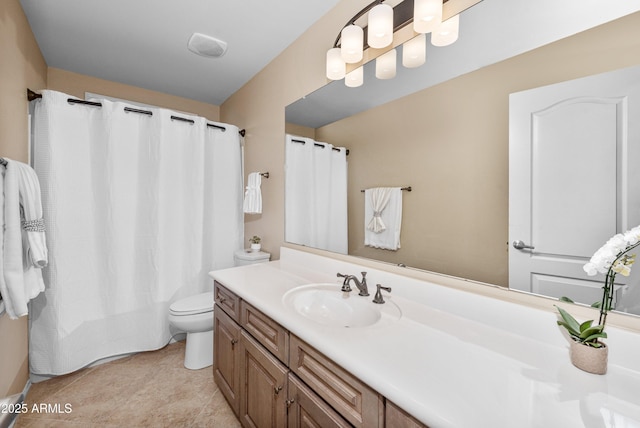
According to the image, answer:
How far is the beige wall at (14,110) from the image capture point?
1410 mm

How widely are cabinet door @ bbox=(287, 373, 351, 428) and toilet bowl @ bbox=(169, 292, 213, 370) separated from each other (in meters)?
1.19

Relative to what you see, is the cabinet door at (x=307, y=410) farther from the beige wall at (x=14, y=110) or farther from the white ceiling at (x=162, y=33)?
the white ceiling at (x=162, y=33)

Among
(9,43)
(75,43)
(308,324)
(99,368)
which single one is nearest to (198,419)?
(99,368)

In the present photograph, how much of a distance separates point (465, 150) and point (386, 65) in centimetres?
63

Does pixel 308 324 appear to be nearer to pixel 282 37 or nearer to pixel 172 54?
pixel 282 37

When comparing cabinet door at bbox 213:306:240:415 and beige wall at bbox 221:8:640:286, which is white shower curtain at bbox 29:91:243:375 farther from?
beige wall at bbox 221:8:640:286

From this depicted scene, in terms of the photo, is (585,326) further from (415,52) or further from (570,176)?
(415,52)

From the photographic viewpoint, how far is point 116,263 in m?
2.08

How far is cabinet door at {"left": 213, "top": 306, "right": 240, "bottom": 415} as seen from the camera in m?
1.44

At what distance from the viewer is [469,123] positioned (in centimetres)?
108

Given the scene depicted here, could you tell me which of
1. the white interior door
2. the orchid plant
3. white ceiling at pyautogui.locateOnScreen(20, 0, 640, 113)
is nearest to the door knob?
the white interior door

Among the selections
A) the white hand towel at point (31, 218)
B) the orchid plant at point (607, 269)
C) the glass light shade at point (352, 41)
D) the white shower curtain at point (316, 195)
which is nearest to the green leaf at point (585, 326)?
the orchid plant at point (607, 269)

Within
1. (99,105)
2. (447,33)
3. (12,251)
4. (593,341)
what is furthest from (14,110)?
(593,341)

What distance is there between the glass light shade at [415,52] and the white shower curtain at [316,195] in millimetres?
552
